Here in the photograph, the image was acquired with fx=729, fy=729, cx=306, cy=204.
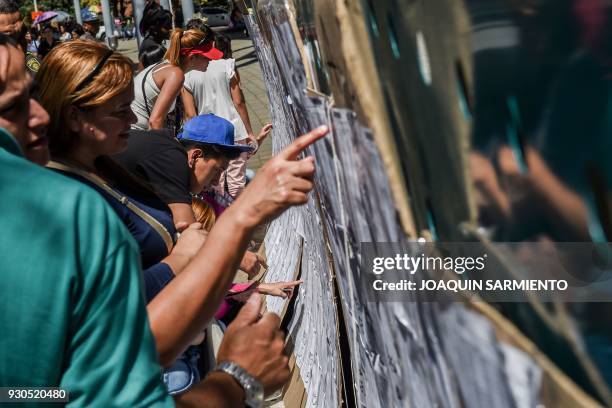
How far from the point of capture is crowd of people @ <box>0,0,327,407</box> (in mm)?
912

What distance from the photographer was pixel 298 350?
2471 millimetres

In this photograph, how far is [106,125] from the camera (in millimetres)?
1996

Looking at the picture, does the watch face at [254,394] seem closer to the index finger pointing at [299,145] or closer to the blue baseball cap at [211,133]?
the index finger pointing at [299,145]

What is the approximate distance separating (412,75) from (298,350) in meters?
1.71

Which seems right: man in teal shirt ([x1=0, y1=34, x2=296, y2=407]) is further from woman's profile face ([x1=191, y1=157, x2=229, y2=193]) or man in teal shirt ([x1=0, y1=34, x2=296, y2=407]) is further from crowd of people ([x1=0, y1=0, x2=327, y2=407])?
woman's profile face ([x1=191, y1=157, x2=229, y2=193])

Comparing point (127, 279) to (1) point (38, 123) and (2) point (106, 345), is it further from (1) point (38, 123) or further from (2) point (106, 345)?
(1) point (38, 123)

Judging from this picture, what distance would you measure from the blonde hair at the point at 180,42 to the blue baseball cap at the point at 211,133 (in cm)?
181

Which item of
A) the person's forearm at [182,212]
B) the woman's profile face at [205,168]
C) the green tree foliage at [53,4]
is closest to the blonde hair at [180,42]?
the woman's profile face at [205,168]

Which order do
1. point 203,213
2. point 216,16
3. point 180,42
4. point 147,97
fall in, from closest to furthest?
point 203,213 → point 147,97 → point 180,42 → point 216,16

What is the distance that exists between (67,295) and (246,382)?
1.60 ft

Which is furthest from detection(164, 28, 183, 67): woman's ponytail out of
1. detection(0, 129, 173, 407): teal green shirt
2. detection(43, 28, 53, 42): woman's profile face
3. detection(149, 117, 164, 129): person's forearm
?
detection(43, 28, 53, 42): woman's profile face

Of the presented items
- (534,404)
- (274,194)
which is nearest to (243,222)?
(274,194)

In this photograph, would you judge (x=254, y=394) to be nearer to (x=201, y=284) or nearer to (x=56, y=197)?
(x=201, y=284)

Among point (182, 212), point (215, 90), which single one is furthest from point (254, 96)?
point (182, 212)
